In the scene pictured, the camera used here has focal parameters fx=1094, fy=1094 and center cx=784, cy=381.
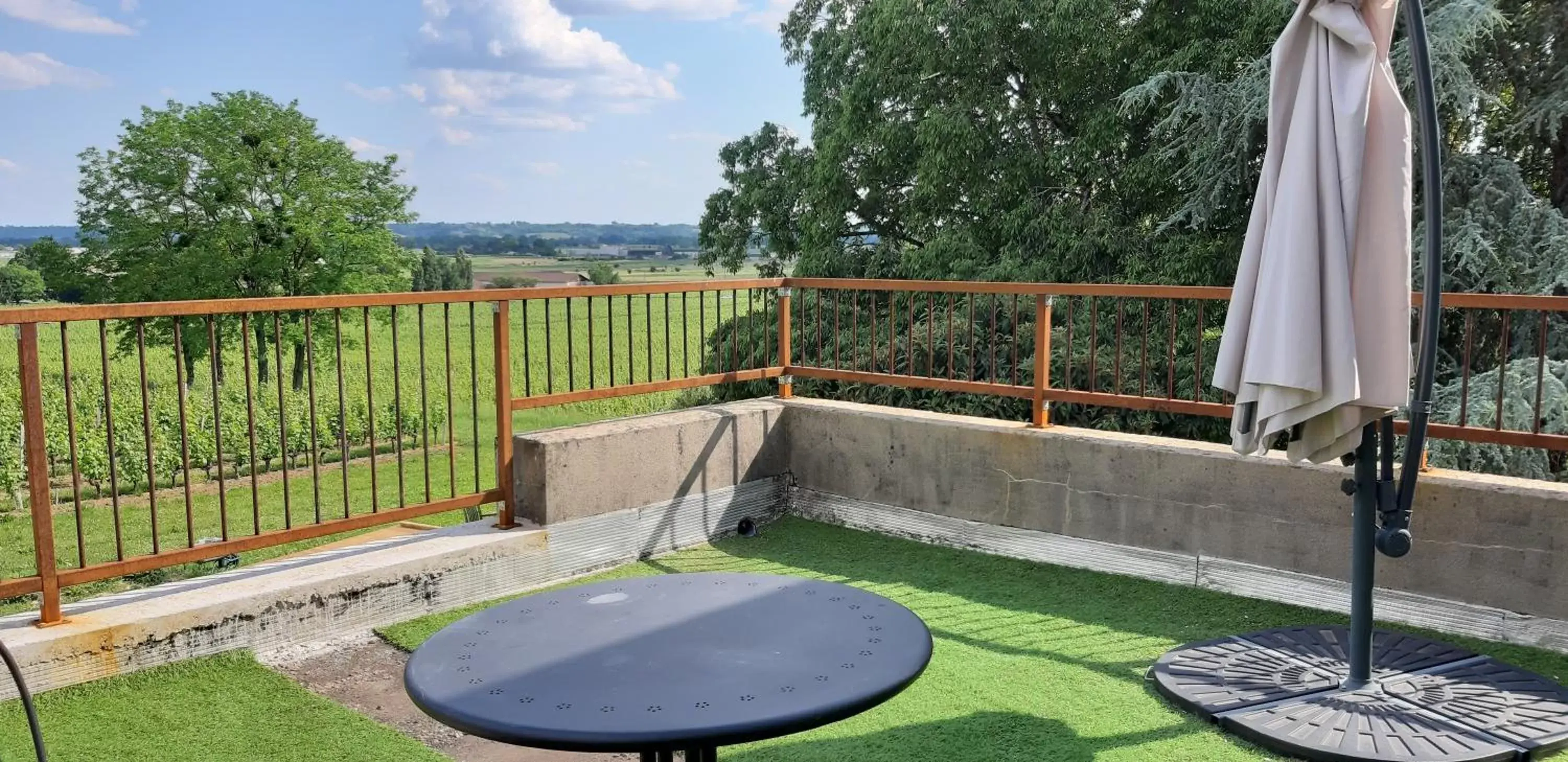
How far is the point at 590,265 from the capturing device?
35094mm

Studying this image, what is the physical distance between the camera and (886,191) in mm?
15828

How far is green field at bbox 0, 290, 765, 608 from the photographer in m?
4.83

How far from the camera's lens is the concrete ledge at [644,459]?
15.3 feet

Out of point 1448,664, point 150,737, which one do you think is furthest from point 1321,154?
point 150,737

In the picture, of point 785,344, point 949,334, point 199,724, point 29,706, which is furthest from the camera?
point 785,344

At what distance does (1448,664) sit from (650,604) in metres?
2.62

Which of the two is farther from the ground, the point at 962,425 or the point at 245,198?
the point at 245,198

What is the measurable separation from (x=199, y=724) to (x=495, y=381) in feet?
6.00

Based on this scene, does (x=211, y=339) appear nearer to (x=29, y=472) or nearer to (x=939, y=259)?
(x=29, y=472)

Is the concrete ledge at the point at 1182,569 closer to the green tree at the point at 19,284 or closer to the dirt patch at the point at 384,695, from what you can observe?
the dirt patch at the point at 384,695

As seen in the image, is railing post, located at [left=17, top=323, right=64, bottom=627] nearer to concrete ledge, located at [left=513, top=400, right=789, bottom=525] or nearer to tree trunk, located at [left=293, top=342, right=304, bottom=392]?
concrete ledge, located at [left=513, top=400, right=789, bottom=525]

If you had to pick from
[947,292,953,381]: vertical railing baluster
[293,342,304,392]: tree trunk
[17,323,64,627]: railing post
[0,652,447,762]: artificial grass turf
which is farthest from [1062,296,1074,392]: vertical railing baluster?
[293,342,304,392]: tree trunk

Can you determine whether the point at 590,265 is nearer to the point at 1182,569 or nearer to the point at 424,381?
the point at 424,381

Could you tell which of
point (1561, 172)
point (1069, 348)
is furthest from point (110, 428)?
point (1561, 172)
